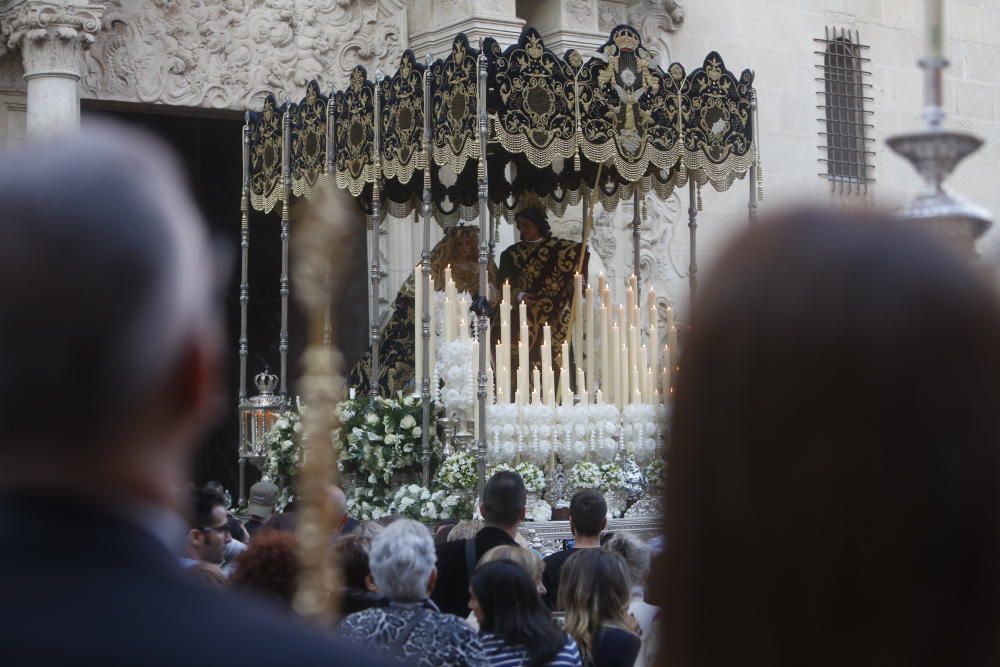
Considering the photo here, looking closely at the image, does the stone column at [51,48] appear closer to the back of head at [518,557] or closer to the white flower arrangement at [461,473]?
→ the white flower arrangement at [461,473]

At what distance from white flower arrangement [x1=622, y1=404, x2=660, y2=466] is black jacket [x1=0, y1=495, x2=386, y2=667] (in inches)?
360

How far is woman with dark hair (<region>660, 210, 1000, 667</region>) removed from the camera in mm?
1353

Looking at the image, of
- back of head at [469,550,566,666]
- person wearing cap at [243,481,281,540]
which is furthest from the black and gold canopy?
back of head at [469,550,566,666]

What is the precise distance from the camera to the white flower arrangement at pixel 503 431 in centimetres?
997

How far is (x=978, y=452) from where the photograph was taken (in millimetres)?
1356

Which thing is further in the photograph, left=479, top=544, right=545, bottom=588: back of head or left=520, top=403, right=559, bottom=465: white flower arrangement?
left=520, top=403, right=559, bottom=465: white flower arrangement

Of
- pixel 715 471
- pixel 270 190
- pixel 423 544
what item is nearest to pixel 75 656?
pixel 715 471

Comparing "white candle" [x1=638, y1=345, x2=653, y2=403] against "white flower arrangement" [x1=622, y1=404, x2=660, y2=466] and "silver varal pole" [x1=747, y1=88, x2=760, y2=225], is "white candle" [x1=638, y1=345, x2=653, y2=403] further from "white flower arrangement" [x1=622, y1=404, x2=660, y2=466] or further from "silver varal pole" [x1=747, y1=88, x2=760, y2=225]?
"silver varal pole" [x1=747, y1=88, x2=760, y2=225]

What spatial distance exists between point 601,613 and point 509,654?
80cm

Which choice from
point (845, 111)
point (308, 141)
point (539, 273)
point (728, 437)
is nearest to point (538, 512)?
point (539, 273)

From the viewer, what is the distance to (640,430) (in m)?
10.5

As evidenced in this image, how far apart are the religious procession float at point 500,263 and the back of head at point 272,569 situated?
5292 millimetres

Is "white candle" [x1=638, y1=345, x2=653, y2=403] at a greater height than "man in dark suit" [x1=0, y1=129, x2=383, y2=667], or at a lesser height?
greater

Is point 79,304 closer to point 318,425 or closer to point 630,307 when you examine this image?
point 318,425
